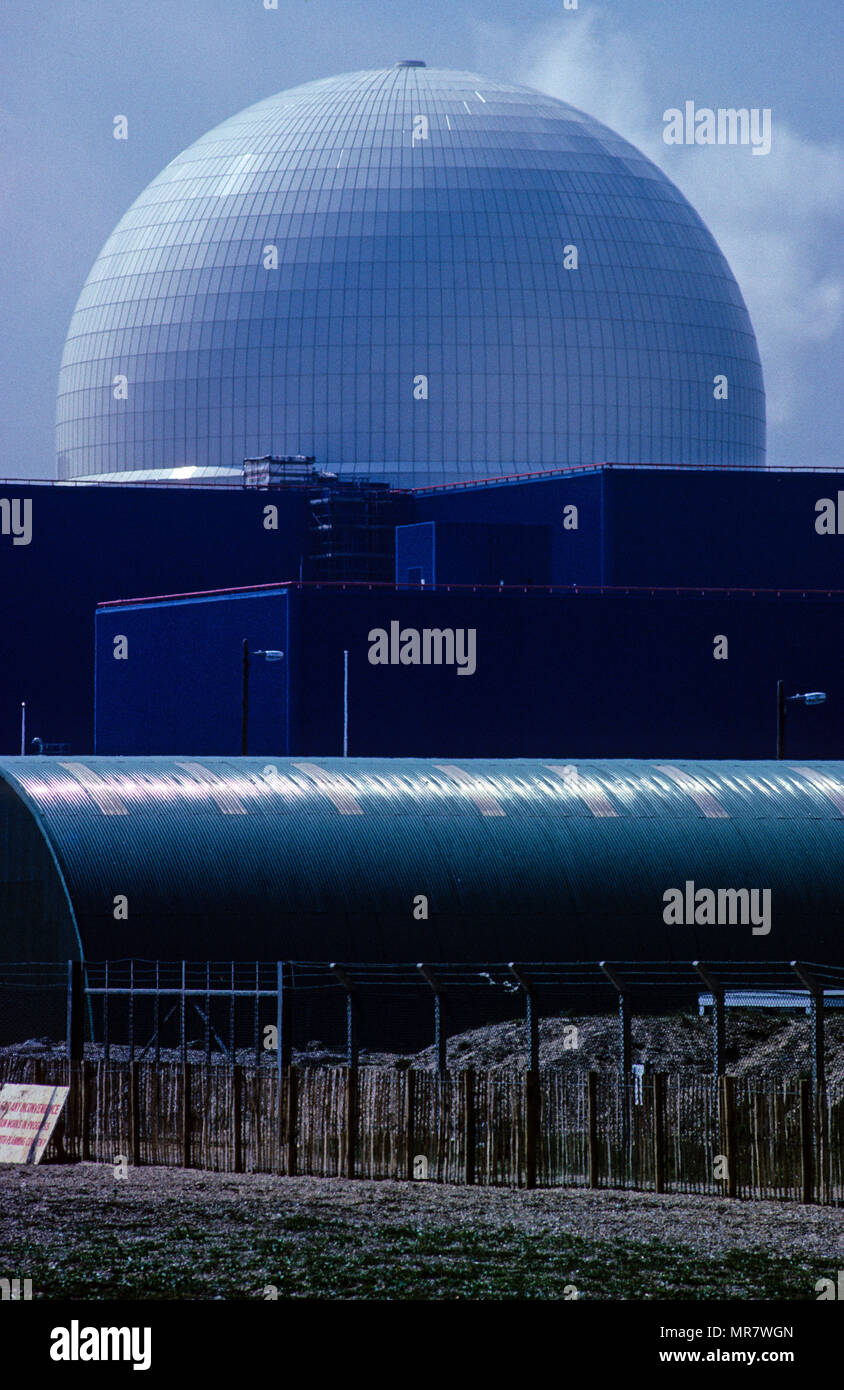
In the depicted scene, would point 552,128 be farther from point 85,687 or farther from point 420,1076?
point 420,1076

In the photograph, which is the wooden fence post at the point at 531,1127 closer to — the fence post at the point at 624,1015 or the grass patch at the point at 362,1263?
the fence post at the point at 624,1015

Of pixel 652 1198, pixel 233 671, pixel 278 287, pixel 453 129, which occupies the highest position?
pixel 453 129

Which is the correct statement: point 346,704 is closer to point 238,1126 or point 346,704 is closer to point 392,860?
point 392,860

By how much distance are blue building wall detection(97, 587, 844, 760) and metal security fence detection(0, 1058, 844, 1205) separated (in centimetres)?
3886

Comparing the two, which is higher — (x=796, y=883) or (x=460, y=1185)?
(x=796, y=883)

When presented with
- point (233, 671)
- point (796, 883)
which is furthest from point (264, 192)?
point (796, 883)

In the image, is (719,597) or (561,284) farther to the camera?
(561,284)

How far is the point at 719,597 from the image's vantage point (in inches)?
2906

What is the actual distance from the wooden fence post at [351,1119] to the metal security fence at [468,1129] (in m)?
0.02

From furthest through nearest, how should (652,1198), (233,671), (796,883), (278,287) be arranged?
(278,287) < (233,671) < (796,883) < (652,1198)

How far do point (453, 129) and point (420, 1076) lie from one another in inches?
2773

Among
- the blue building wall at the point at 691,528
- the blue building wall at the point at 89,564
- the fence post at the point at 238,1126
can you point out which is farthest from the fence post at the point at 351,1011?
the blue building wall at the point at 89,564

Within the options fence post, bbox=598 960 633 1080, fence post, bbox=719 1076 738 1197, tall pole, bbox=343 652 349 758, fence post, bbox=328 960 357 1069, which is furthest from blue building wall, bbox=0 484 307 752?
fence post, bbox=719 1076 738 1197

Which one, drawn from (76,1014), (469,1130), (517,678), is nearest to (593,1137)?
(469,1130)
